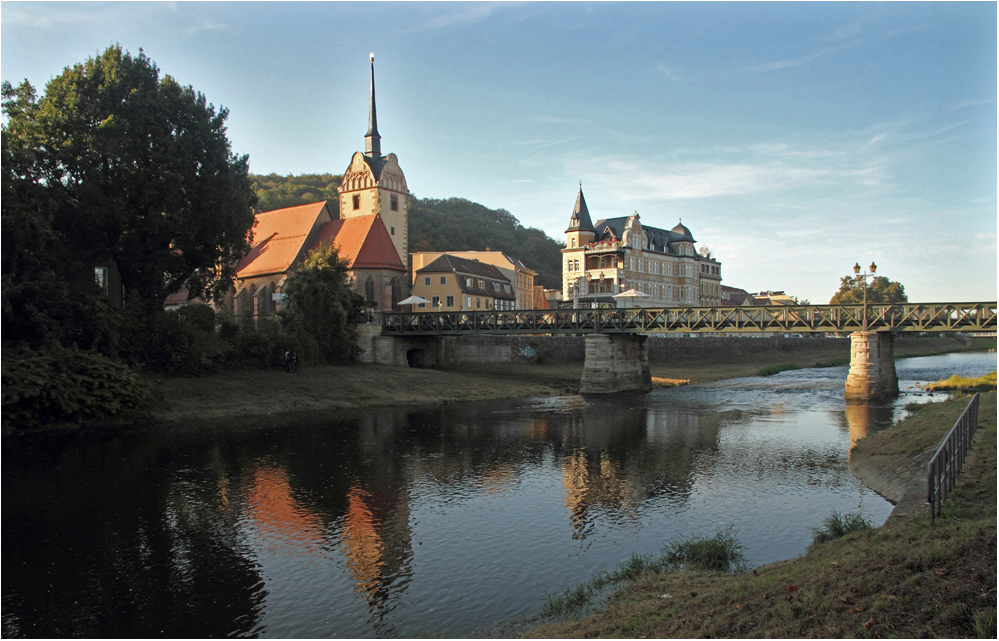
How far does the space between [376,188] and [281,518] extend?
59.6m

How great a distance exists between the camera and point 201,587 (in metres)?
10.7

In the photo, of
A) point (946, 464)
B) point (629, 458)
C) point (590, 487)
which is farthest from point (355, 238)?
point (946, 464)

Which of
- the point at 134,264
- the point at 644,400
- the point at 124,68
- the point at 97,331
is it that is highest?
the point at 124,68

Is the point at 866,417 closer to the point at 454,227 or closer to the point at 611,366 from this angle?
the point at 611,366

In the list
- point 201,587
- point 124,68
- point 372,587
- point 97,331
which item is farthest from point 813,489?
point 124,68

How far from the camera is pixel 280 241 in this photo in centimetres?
6831

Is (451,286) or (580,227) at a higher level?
(580,227)

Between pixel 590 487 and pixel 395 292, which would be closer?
pixel 590 487

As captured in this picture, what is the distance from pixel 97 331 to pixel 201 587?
22253 millimetres

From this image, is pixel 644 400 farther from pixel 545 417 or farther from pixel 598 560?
pixel 598 560

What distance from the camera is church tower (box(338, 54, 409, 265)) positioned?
7131 centimetres

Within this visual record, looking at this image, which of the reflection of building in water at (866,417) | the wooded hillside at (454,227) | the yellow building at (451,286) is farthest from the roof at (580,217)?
the reflection of building in water at (866,417)

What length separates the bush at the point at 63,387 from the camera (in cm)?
2375

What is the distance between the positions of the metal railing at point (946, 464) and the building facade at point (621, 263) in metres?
68.5
